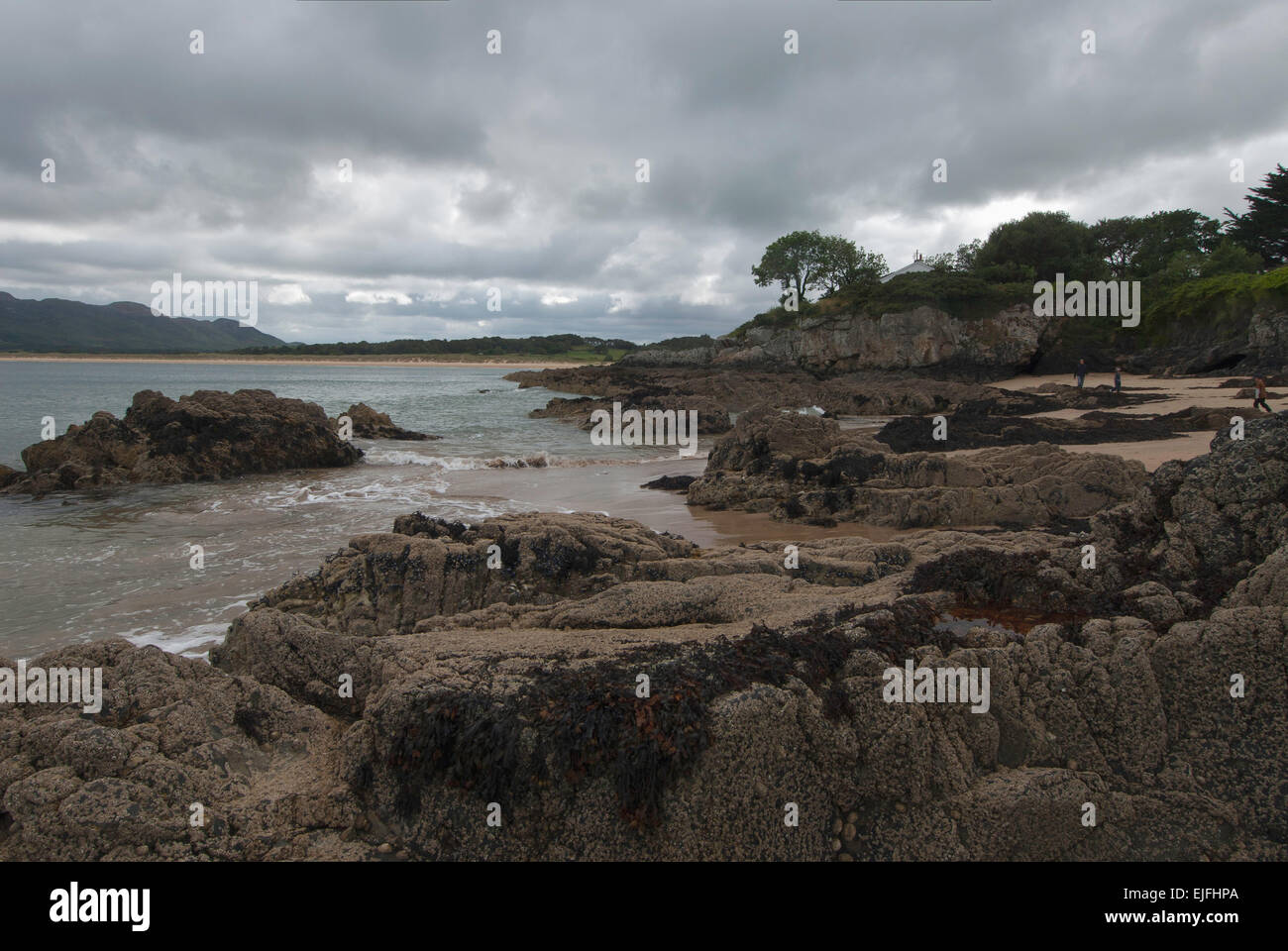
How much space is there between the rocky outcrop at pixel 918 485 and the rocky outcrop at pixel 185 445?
11.8 m

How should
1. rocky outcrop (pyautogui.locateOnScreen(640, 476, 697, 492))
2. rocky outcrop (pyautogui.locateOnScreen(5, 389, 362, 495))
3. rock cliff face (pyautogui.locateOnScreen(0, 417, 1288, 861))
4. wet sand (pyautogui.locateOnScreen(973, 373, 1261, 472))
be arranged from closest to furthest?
rock cliff face (pyautogui.locateOnScreen(0, 417, 1288, 861))
wet sand (pyautogui.locateOnScreen(973, 373, 1261, 472))
rocky outcrop (pyautogui.locateOnScreen(640, 476, 697, 492))
rocky outcrop (pyautogui.locateOnScreen(5, 389, 362, 495))

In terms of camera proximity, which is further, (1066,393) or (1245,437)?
(1066,393)

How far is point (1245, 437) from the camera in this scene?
509 cm

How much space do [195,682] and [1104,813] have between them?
179 inches

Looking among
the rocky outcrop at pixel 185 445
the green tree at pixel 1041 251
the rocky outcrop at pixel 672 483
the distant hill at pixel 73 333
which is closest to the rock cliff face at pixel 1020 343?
the green tree at pixel 1041 251

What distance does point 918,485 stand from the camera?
34.4 ft

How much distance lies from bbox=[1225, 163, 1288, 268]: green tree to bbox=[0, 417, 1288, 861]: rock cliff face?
51771mm

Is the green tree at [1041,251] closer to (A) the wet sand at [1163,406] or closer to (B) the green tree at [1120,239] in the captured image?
(B) the green tree at [1120,239]

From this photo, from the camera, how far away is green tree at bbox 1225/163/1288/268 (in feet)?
135

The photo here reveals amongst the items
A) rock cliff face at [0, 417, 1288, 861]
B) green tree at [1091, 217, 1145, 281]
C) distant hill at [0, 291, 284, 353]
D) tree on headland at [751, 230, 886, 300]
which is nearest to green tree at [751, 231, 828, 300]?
tree on headland at [751, 230, 886, 300]

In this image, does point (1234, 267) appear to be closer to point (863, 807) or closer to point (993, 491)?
point (993, 491)

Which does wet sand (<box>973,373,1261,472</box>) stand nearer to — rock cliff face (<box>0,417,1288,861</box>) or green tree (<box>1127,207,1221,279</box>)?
rock cliff face (<box>0,417,1288,861</box>)

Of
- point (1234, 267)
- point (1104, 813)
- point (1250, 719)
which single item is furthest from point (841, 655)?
point (1234, 267)

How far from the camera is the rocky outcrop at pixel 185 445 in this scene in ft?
53.9
